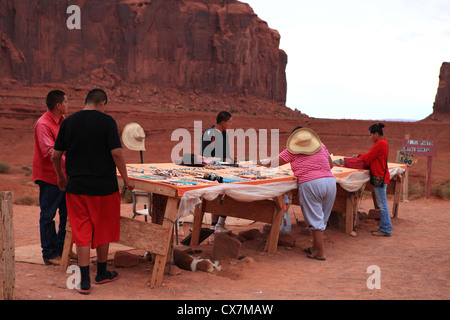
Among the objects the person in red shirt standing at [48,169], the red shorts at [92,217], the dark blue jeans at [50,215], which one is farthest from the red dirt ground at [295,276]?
the red shorts at [92,217]

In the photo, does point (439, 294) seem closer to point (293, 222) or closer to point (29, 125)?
point (293, 222)

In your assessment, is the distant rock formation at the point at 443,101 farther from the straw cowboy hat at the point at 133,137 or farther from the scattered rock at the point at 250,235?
the straw cowboy hat at the point at 133,137

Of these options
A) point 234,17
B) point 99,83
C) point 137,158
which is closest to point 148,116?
point 137,158

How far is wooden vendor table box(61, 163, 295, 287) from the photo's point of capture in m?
4.35

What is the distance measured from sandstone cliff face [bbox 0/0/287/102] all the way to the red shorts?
42.9 metres

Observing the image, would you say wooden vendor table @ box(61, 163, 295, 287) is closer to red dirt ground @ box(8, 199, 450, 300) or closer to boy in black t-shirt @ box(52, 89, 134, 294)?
red dirt ground @ box(8, 199, 450, 300)

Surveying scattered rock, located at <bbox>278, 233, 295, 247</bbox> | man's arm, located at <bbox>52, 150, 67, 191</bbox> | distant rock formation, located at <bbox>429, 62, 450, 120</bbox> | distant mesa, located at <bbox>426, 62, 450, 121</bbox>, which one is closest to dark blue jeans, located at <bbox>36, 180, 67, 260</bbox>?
man's arm, located at <bbox>52, 150, 67, 191</bbox>

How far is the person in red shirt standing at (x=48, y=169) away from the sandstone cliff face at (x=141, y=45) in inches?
1644

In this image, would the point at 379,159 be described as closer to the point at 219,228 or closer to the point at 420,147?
the point at 219,228

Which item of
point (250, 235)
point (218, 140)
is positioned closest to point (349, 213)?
point (250, 235)

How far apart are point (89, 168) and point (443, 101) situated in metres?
60.5

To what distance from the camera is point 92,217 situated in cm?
405

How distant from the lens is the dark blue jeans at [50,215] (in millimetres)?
4832

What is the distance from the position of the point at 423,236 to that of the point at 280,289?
171 inches
